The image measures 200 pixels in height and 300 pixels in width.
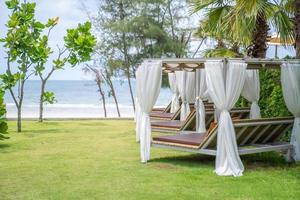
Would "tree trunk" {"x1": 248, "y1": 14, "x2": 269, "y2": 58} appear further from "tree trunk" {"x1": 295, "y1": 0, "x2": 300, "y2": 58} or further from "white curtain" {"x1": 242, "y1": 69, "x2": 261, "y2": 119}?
"tree trunk" {"x1": 295, "y1": 0, "x2": 300, "y2": 58}

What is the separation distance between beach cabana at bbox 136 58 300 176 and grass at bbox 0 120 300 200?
315 millimetres

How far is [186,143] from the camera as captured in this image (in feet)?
28.7

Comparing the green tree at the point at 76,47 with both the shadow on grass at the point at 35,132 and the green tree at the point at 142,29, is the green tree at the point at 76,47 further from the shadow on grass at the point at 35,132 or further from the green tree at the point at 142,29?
the green tree at the point at 142,29

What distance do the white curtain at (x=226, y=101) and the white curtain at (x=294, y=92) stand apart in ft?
3.74

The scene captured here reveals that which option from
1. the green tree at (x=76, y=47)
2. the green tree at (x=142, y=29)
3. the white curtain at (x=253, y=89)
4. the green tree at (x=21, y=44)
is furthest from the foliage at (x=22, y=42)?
the white curtain at (x=253, y=89)

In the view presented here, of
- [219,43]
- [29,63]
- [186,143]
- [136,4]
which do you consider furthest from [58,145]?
[136,4]

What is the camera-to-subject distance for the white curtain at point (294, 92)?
29.2 feet

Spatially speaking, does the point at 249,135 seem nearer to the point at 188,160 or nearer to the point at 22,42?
the point at 188,160

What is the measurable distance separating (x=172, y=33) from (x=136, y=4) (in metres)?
1.97

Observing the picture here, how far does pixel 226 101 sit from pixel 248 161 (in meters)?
1.67

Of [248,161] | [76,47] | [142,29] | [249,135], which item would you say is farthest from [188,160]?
[142,29]

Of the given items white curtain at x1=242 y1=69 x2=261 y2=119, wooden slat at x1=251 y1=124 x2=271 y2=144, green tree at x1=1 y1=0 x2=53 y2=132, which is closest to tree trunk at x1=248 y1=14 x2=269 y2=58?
white curtain at x1=242 y1=69 x2=261 y2=119

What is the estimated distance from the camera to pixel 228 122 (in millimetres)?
8070

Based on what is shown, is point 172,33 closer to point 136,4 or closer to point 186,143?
point 136,4
